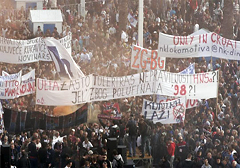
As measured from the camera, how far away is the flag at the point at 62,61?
2495 centimetres

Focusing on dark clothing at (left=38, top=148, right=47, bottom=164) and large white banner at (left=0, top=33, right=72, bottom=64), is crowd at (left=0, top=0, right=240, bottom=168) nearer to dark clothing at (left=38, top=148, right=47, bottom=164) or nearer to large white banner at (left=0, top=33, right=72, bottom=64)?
dark clothing at (left=38, top=148, right=47, bottom=164)

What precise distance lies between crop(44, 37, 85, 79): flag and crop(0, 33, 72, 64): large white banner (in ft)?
2.47

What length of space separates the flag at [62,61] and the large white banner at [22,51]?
2.47ft

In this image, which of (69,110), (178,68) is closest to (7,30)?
(178,68)

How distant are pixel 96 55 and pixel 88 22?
4.07 m

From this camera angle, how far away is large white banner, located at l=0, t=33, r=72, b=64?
86.2 feet

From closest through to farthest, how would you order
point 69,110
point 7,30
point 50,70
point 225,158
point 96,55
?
point 225,158
point 69,110
point 50,70
point 96,55
point 7,30

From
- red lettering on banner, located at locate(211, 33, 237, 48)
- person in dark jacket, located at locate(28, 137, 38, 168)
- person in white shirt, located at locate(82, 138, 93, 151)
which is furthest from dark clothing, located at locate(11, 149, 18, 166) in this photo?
red lettering on banner, located at locate(211, 33, 237, 48)

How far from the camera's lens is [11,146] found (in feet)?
72.4

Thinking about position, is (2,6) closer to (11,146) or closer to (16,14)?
(16,14)

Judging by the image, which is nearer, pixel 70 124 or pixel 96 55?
pixel 70 124

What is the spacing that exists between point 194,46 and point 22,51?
5264mm

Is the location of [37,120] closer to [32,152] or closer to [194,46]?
[32,152]

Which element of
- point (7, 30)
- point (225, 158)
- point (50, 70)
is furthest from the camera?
point (7, 30)
